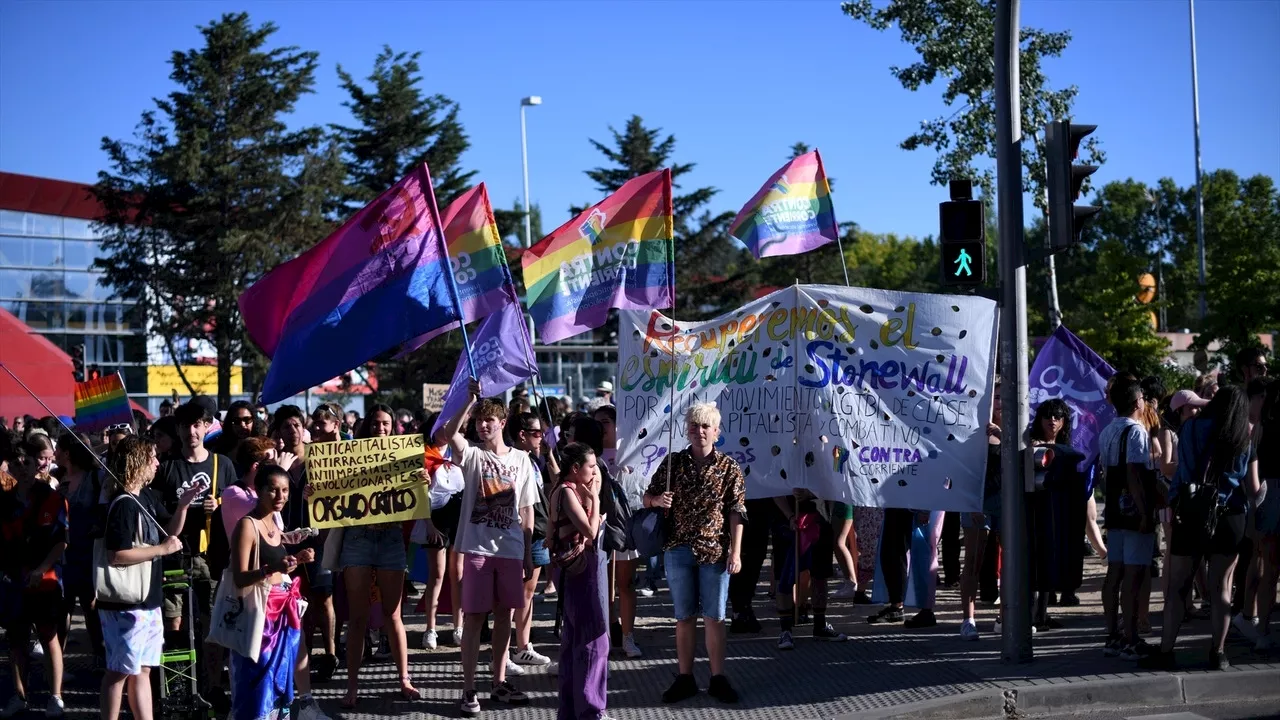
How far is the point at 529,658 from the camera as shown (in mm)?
10023

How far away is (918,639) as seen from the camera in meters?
10.2

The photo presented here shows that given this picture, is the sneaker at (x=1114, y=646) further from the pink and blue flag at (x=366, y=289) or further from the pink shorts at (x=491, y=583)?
the pink and blue flag at (x=366, y=289)

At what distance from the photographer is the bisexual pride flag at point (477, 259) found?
10.9 m

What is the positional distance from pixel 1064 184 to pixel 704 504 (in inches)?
137

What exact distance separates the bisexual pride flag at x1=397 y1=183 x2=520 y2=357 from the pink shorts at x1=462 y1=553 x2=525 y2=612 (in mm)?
2916

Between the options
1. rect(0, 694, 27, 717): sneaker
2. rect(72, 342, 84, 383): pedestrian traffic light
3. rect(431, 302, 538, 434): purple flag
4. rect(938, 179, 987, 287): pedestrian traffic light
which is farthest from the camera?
rect(72, 342, 84, 383): pedestrian traffic light

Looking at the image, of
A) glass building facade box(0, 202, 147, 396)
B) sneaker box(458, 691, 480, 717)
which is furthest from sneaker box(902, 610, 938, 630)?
glass building facade box(0, 202, 147, 396)

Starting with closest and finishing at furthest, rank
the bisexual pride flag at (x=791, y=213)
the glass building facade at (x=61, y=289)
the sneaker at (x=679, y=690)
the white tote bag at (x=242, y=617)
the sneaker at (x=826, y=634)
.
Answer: the white tote bag at (x=242, y=617), the sneaker at (x=679, y=690), the sneaker at (x=826, y=634), the bisexual pride flag at (x=791, y=213), the glass building facade at (x=61, y=289)

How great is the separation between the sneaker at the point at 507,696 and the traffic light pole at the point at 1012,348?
345 centimetres

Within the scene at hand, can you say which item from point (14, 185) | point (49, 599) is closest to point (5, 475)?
point (49, 599)

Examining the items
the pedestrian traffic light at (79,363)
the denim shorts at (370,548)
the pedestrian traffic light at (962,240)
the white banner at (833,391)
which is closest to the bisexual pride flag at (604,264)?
the white banner at (833,391)

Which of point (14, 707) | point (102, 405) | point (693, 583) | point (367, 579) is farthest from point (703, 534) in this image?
point (102, 405)

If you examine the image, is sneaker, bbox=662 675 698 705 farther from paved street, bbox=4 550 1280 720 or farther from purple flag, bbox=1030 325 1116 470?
purple flag, bbox=1030 325 1116 470

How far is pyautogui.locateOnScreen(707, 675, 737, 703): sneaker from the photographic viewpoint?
8.41m
